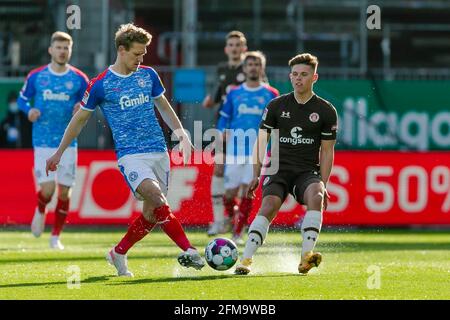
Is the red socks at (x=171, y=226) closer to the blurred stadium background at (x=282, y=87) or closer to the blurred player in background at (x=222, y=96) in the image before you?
the blurred player in background at (x=222, y=96)

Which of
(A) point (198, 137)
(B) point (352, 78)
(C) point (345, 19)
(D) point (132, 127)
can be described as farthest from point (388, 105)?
(D) point (132, 127)

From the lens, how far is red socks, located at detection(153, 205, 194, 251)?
11062 millimetres

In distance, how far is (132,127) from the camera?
1130 cm

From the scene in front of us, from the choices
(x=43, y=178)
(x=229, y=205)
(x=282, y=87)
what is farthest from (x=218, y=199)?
(x=282, y=87)

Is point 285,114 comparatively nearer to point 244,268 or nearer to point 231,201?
point 244,268

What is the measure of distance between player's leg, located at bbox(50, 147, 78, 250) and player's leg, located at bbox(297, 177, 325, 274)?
4773mm

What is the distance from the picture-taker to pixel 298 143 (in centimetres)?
1178

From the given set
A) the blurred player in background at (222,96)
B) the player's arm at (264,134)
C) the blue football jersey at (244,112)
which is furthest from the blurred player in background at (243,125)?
the player's arm at (264,134)

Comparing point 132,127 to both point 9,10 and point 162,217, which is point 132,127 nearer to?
point 162,217

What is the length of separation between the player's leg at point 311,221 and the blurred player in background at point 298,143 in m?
0.02

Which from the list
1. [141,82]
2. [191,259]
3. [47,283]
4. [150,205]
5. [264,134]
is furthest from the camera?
[264,134]

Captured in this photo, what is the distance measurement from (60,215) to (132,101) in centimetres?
483

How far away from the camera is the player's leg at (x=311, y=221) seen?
11273mm

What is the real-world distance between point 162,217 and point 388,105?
1115 cm
